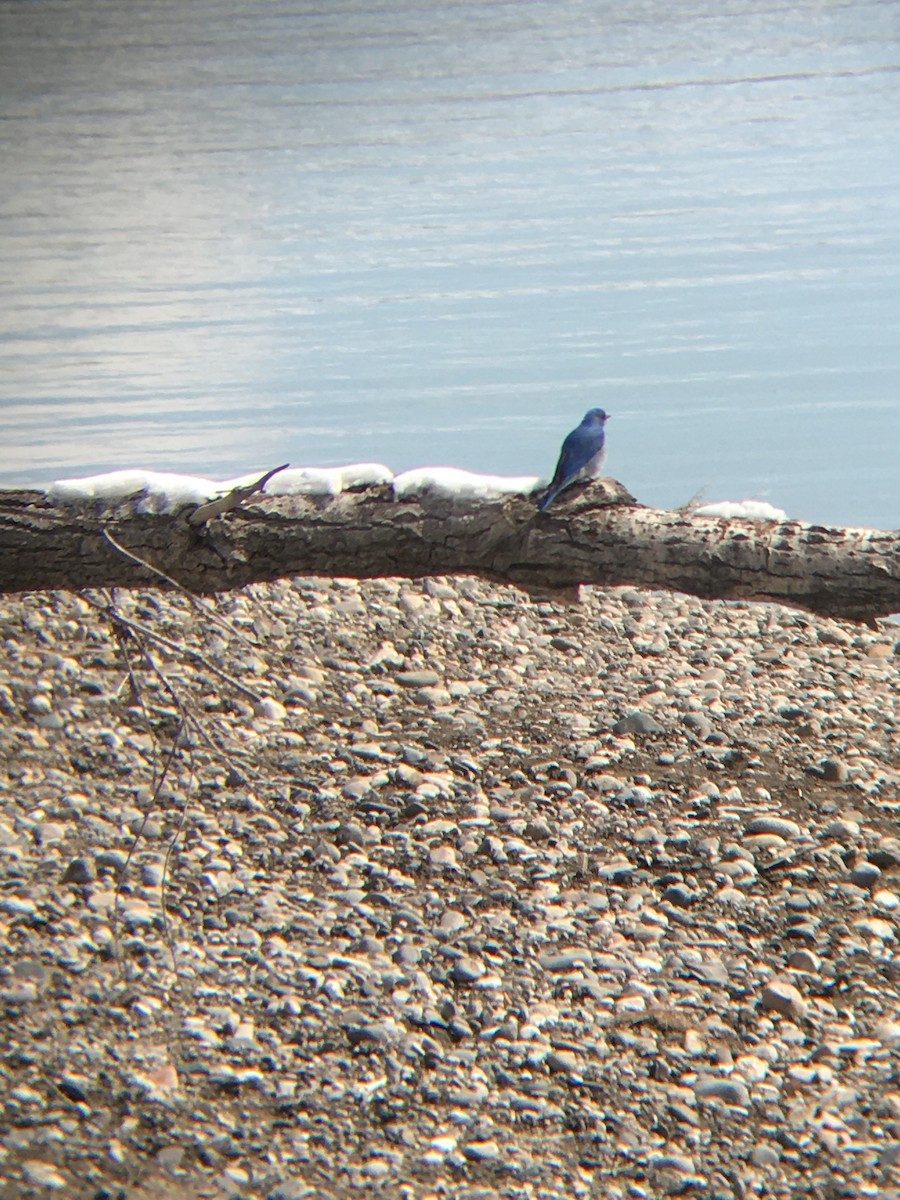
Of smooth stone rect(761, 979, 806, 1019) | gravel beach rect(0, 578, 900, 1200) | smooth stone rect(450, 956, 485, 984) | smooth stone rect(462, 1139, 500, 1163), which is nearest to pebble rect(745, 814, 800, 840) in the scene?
gravel beach rect(0, 578, 900, 1200)

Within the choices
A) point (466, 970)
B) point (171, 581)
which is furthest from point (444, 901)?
point (171, 581)

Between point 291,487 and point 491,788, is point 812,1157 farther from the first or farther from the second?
point 291,487

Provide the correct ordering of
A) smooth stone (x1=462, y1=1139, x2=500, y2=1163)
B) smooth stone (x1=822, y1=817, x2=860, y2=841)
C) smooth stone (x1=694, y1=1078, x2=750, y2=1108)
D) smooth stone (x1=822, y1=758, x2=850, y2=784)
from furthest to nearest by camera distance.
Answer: smooth stone (x1=822, y1=758, x2=850, y2=784) < smooth stone (x1=822, y1=817, x2=860, y2=841) < smooth stone (x1=694, y1=1078, x2=750, y2=1108) < smooth stone (x1=462, y1=1139, x2=500, y2=1163)

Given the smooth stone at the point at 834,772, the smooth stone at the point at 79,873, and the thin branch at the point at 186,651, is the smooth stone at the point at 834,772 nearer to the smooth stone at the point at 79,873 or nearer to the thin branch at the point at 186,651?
the thin branch at the point at 186,651

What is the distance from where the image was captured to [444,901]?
2.02 metres

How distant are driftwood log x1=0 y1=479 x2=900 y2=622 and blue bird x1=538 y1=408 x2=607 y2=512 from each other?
2 cm

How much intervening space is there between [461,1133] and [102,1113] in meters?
0.43

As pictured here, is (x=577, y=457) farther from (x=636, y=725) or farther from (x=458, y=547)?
(x=636, y=725)

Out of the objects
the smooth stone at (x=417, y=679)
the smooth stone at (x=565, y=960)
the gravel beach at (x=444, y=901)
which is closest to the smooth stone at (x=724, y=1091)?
the gravel beach at (x=444, y=901)

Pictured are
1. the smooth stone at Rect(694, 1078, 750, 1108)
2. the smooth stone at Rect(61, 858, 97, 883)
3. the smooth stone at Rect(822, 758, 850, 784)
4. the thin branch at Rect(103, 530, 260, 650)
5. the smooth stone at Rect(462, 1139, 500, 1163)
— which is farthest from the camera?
the smooth stone at Rect(822, 758, 850, 784)

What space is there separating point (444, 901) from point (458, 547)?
0.56 meters

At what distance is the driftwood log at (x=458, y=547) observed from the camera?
1.80 m

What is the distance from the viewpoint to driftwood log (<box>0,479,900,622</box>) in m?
1.80

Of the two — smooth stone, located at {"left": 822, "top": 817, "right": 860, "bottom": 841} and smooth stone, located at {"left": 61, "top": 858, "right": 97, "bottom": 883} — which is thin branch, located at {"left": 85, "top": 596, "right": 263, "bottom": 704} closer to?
smooth stone, located at {"left": 61, "top": 858, "right": 97, "bottom": 883}
